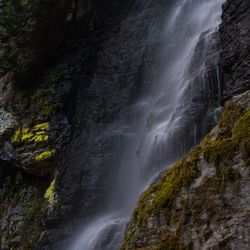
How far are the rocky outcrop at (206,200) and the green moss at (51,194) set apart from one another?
7315 mm

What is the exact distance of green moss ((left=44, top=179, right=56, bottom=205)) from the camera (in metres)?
11.5

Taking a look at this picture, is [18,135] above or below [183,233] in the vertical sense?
above

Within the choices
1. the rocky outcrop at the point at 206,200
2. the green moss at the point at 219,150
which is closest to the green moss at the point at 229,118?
the rocky outcrop at the point at 206,200

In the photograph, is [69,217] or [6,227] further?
[6,227]

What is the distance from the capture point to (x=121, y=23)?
15727 millimetres

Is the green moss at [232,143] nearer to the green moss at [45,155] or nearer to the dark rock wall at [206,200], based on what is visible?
the dark rock wall at [206,200]

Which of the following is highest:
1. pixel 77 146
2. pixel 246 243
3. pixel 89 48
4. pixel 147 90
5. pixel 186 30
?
pixel 89 48

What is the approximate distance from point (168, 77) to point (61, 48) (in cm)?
535

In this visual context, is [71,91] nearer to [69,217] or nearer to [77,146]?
[77,146]

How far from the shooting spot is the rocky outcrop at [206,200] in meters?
3.68

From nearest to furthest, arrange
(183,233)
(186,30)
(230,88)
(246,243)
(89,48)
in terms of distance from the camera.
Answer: (246,243)
(183,233)
(230,88)
(186,30)
(89,48)

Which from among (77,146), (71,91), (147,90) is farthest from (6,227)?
(147,90)

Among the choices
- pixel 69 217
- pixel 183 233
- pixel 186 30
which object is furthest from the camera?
pixel 186 30

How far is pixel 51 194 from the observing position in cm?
1163
